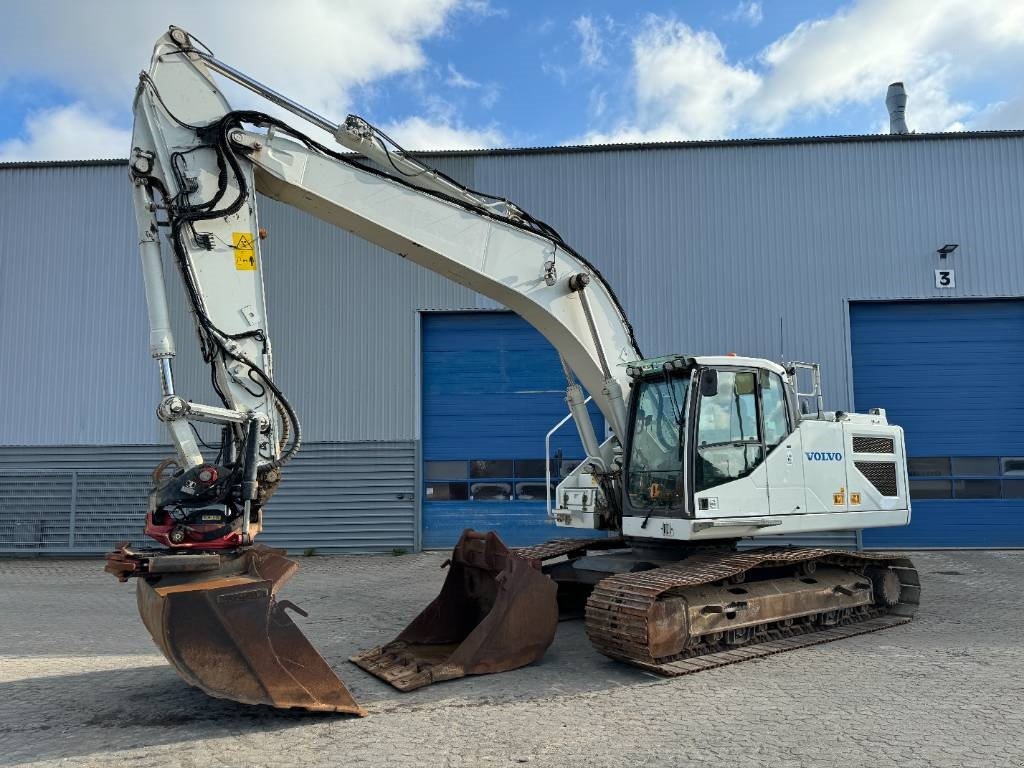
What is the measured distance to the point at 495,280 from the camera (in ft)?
23.8

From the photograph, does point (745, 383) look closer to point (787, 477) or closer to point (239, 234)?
point (787, 477)

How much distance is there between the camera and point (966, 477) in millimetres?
14227

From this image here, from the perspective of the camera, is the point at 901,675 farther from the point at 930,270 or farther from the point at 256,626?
the point at 930,270

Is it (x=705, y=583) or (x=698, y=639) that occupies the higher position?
(x=705, y=583)

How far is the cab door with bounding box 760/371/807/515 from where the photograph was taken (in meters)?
7.42

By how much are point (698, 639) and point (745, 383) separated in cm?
251

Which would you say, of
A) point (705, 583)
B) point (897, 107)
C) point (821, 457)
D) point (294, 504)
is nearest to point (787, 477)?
point (821, 457)

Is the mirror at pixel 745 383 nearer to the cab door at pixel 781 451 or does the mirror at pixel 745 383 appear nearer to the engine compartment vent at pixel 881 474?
the cab door at pixel 781 451

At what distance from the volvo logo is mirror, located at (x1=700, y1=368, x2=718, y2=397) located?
1493mm

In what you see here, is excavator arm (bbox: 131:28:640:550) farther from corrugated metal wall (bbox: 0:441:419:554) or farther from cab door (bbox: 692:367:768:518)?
corrugated metal wall (bbox: 0:441:419:554)

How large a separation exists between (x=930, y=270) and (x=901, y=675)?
35.0ft

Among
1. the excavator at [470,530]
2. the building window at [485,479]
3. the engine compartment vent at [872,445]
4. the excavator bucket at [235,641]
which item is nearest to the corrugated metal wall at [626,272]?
the building window at [485,479]

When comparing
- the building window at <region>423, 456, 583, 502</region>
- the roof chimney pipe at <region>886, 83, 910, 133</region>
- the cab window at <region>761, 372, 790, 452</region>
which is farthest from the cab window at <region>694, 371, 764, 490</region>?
the roof chimney pipe at <region>886, 83, 910, 133</region>

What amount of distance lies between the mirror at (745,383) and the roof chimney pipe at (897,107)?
13091mm
